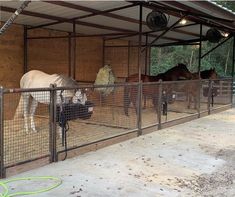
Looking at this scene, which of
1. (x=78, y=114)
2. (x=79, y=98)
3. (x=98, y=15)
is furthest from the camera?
(x=98, y=15)

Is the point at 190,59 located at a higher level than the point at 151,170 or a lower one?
higher

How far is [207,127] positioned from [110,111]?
2088mm

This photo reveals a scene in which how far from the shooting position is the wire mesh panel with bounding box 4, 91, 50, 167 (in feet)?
16.4

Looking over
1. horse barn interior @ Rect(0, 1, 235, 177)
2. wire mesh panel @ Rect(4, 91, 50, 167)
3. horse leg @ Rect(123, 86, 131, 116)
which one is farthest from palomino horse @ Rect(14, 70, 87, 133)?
horse leg @ Rect(123, 86, 131, 116)

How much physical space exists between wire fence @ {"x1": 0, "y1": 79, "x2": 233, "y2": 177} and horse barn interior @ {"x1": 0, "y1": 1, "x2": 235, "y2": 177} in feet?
0.06

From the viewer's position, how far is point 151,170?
180 inches

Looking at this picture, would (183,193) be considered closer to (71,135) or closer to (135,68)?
(71,135)

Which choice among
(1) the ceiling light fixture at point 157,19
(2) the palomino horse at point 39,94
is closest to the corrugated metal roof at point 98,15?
(1) the ceiling light fixture at point 157,19

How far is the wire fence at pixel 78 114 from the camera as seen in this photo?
187 inches

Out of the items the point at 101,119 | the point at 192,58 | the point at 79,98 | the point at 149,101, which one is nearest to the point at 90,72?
the point at 149,101

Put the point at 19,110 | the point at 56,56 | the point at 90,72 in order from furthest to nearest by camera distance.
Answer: the point at 90,72 < the point at 56,56 < the point at 19,110

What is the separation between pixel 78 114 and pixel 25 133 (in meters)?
1.10

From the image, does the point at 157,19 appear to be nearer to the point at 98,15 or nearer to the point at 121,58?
the point at 98,15

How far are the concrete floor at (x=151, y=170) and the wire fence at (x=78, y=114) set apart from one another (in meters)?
0.36
